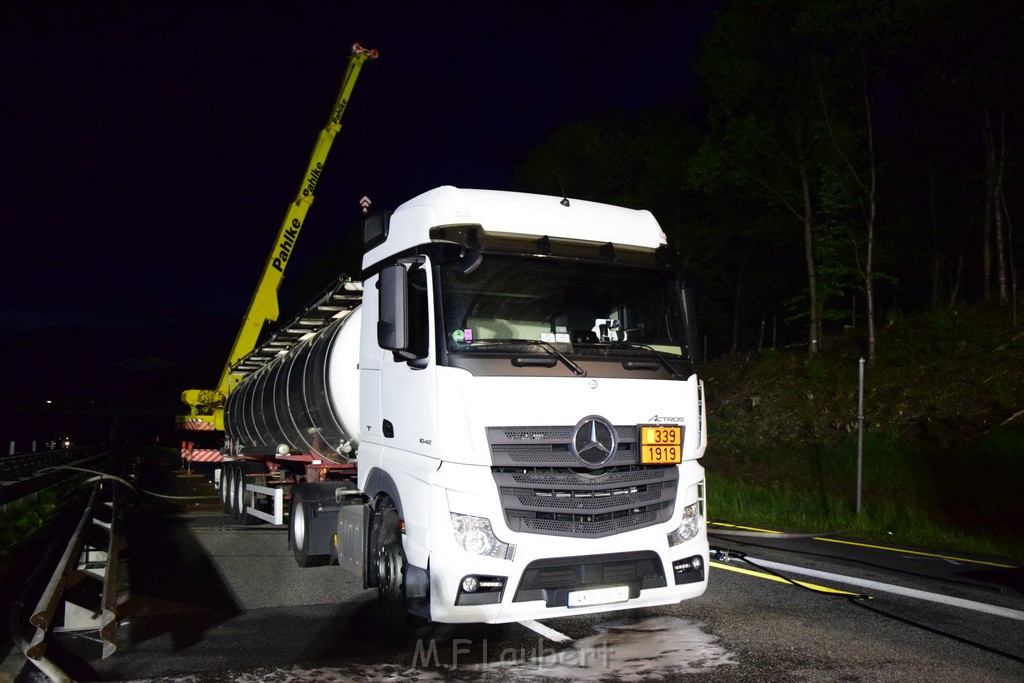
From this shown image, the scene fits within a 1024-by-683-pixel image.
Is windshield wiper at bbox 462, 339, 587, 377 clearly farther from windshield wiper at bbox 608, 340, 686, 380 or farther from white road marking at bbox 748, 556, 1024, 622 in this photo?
white road marking at bbox 748, 556, 1024, 622

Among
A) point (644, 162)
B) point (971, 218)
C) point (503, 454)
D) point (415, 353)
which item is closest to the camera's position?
point (503, 454)

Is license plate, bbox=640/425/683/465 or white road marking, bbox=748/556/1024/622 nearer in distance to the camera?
license plate, bbox=640/425/683/465

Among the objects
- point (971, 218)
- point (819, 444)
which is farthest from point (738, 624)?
point (971, 218)

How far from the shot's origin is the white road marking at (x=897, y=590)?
720 cm

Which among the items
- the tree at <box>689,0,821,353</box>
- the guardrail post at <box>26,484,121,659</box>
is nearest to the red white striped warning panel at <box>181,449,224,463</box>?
the guardrail post at <box>26,484,121,659</box>

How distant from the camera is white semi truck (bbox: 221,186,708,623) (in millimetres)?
5848

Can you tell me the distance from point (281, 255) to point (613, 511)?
23.5m

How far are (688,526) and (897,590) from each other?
2.99 metres

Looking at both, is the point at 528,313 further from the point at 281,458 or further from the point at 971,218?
the point at 971,218

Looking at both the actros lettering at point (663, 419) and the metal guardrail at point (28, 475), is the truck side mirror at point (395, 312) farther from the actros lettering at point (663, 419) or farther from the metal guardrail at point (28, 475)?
the metal guardrail at point (28, 475)

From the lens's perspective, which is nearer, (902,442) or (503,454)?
(503,454)

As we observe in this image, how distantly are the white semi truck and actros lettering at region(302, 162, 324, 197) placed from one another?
22071 mm

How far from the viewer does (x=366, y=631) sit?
6812 millimetres

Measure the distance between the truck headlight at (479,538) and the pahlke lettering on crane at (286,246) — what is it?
2333cm
